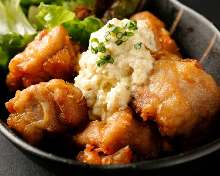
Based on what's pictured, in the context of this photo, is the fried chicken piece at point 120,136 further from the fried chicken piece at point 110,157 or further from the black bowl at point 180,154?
the black bowl at point 180,154

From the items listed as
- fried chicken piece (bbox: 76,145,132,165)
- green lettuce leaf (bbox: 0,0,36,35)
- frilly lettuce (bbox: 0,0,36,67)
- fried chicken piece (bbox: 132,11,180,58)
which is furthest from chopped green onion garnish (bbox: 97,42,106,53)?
green lettuce leaf (bbox: 0,0,36,35)

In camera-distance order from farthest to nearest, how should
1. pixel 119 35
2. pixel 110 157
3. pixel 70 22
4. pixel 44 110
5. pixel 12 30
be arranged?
pixel 12 30, pixel 70 22, pixel 119 35, pixel 44 110, pixel 110 157

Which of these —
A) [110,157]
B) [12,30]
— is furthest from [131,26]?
[12,30]

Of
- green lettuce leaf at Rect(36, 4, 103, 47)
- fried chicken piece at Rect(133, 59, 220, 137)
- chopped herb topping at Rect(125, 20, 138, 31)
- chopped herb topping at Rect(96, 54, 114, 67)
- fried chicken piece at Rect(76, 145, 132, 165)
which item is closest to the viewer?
fried chicken piece at Rect(76, 145, 132, 165)

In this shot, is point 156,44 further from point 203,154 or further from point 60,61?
point 203,154

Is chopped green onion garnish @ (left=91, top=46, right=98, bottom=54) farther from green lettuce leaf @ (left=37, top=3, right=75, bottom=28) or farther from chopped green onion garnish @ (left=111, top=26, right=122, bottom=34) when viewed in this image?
green lettuce leaf @ (left=37, top=3, right=75, bottom=28)

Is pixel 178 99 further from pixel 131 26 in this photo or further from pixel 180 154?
pixel 131 26
